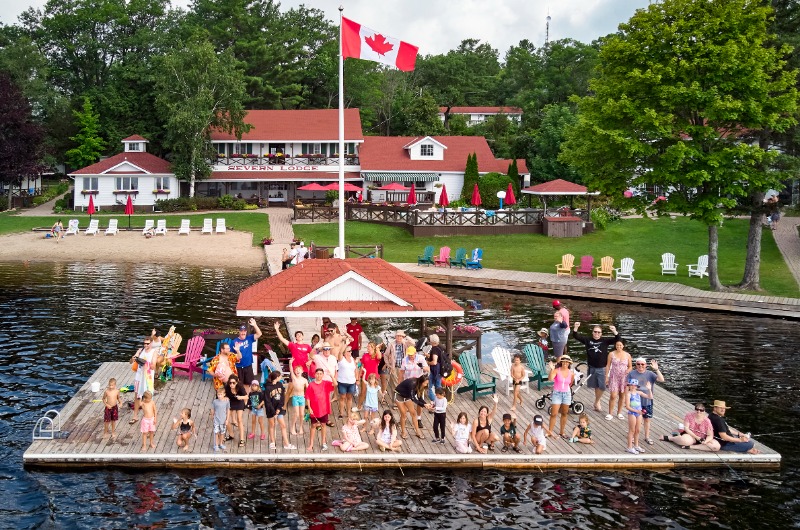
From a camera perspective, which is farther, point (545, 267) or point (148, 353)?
point (545, 267)

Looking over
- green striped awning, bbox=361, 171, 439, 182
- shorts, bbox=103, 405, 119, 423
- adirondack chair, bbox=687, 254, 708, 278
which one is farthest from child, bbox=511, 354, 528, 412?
green striped awning, bbox=361, 171, 439, 182

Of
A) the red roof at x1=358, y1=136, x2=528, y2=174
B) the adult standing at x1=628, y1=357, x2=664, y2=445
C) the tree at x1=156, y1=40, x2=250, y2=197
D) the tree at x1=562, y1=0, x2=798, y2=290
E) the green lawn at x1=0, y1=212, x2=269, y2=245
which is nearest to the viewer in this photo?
the adult standing at x1=628, y1=357, x2=664, y2=445

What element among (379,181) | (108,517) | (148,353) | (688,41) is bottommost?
(108,517)

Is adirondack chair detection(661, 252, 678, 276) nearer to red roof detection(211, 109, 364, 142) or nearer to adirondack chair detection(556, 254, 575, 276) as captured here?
adirondack chair detection(556, 254, 575, 276)

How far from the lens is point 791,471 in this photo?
18.3 metres

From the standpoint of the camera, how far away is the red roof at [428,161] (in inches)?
2859

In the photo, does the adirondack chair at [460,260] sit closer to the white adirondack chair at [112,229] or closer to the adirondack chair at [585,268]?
the adirondack chair at [585,268]

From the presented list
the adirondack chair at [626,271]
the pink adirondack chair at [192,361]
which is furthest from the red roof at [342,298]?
the adirondack chair at [626,271]

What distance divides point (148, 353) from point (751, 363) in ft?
62.2

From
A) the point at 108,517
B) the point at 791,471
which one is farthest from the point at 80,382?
the point at 791,471

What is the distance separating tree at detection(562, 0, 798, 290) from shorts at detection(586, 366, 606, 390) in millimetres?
19130

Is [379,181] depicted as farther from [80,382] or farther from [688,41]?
[80,382]

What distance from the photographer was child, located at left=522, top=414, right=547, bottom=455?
18.0 meters

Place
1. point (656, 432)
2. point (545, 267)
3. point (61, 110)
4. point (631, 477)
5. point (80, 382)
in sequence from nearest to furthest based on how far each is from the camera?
point (631, 477)
point (656, 432)
point (80, 382)
point (545, 267)
point (61, 110)
